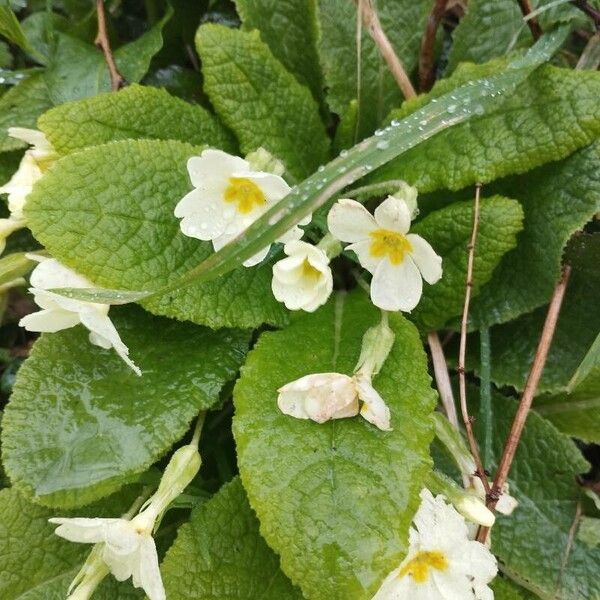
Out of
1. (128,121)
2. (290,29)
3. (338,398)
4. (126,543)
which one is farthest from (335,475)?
(290,29)

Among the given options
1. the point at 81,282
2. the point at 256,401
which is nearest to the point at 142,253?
the point at 81,282

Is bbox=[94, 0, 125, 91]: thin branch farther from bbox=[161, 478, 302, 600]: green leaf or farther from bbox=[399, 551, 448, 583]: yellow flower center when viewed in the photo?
bbox=[399, 551, 448, 583]: yellow flower center

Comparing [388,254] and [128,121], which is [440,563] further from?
[128,121]

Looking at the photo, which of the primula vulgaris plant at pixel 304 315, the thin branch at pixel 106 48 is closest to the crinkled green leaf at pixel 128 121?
the primula vulgaris plant at pixel 304 315

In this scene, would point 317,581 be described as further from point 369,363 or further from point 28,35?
point 28,35

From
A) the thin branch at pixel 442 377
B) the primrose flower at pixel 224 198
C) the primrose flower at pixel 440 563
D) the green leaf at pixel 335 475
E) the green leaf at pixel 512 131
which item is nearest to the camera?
the green leaf at pixel 335 475

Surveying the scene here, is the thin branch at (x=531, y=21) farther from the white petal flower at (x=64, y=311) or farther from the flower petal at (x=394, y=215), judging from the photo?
the white petal flower at (x=64, y=311)
